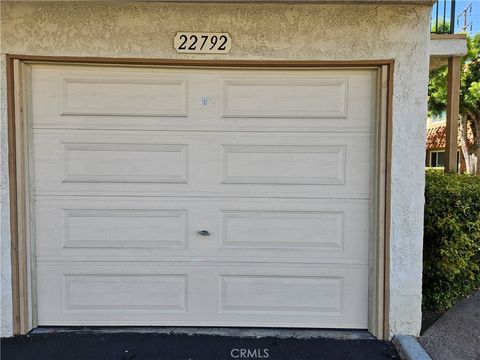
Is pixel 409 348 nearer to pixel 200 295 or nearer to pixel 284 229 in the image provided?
pixel 284 229

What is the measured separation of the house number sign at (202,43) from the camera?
9.69 ft

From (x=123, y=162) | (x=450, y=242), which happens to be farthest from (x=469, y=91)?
(x=123, y=162)

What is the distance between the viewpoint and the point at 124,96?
3078mm

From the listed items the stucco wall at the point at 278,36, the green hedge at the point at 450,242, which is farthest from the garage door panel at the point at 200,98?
the green hedge at the point at 450,242

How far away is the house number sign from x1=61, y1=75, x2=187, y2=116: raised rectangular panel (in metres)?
0.27

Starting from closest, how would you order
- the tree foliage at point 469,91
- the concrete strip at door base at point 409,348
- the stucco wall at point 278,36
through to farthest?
the concrete strip at door base at point 409,348 < the stucco wall at point 278,36 < the tree foliage at point 469,91

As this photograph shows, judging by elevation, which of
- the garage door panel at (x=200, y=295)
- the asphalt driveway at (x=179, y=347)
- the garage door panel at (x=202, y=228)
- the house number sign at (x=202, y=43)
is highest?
the house number sign at (x=202, y=43)

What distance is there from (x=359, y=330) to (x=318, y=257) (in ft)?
2.49

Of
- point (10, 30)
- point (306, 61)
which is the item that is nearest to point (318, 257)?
point (306, 61)

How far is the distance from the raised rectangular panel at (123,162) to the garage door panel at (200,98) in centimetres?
19

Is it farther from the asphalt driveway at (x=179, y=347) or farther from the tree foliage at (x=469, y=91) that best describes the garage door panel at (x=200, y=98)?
the tree foliage at (x=469, y=91)

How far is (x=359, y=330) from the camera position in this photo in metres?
3.16

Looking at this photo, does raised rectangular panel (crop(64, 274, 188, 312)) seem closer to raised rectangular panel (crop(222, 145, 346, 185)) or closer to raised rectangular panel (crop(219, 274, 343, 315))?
raised rectangular panel (crop(219, 274, 343, 315))

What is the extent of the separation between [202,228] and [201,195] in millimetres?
294
